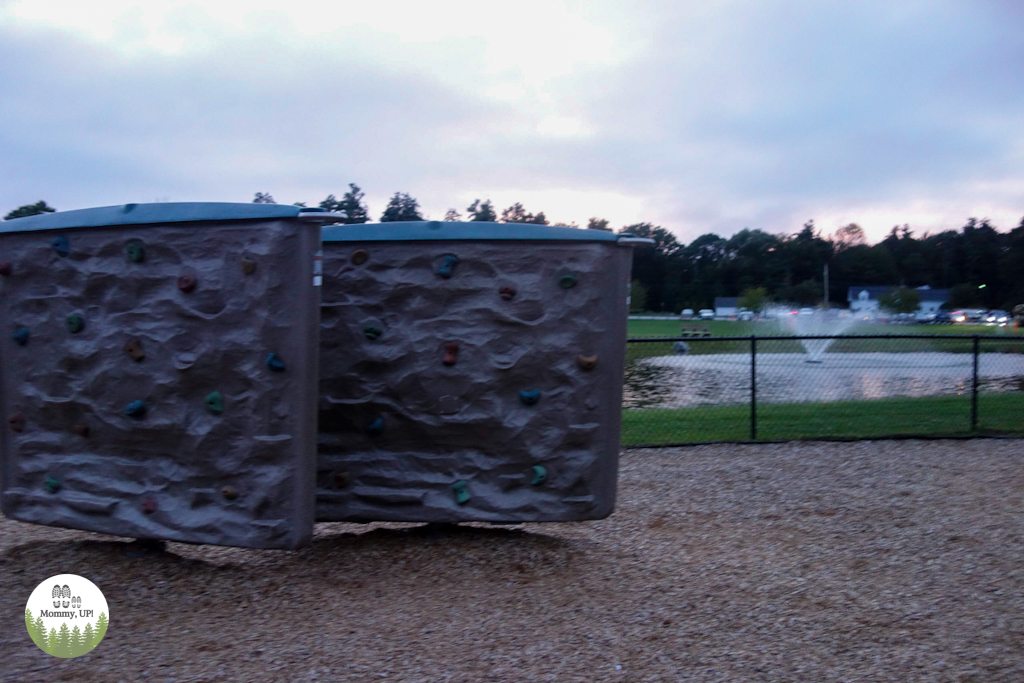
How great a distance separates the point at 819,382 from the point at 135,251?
11.8 m

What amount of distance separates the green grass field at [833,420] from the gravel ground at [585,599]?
346 cm

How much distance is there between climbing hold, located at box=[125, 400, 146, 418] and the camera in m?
4.40

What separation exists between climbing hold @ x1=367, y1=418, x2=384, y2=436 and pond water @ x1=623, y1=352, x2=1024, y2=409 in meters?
7.66

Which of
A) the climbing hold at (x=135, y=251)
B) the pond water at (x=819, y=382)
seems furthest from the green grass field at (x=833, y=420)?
the climbing hold at (x=135, y=251)

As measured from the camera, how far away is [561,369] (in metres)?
4.80

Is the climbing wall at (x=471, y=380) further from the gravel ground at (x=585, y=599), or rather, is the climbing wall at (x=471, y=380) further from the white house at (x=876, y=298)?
the white house at (x=876, y=298)

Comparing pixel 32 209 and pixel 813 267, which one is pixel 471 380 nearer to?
pixel 32 209

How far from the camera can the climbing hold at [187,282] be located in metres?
4.27

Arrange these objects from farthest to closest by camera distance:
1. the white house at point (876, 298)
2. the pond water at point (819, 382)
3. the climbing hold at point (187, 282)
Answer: the white house at point (876, 298) < the pond water at point (819, 382) < the climbing hold at point (187, 282)

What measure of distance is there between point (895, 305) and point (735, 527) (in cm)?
A: 4919

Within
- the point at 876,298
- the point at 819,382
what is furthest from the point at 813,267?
the point at 819,382

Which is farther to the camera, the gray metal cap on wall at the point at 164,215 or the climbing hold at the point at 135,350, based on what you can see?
the climbing hold at the point at 135,350

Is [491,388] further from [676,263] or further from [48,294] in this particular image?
[676,263]

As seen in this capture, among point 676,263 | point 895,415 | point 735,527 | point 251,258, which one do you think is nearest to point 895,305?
point 676,263
